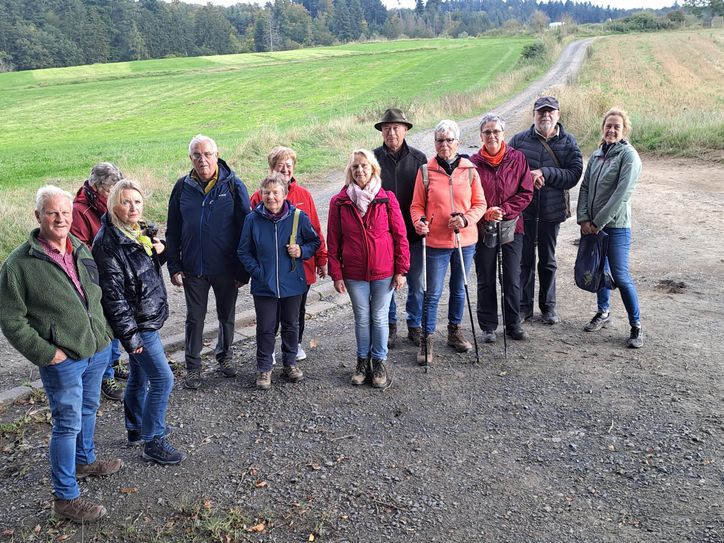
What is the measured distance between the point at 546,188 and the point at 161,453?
177 inches

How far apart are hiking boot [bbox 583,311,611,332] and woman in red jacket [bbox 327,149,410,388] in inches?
92.2

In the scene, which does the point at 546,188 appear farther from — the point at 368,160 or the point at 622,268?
the point at 368,160

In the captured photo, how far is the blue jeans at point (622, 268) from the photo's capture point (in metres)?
6.19

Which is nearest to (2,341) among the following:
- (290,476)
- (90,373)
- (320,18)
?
(90,373)

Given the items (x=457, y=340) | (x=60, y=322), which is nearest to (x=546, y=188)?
(x=457, y=340)

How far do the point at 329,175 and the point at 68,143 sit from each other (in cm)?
1846

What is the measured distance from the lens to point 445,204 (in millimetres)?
5805

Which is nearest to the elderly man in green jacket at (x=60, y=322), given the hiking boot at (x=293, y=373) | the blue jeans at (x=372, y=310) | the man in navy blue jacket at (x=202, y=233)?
the man in navy blue jacket at (x=202, y=233)

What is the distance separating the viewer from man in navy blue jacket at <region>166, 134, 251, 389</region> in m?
5.38

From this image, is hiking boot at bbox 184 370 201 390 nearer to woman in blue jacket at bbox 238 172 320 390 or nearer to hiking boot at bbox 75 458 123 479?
woman in blue jacket at bbox 238 172 320 390

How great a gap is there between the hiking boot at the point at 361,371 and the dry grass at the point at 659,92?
1292cm

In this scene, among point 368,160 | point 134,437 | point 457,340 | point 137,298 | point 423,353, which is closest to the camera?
point 137,298

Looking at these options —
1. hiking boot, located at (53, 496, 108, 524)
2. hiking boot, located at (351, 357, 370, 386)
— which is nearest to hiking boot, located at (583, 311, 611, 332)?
hiking boot, located at (351, 357, 370, 386)

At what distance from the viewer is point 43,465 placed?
15.0 ft
